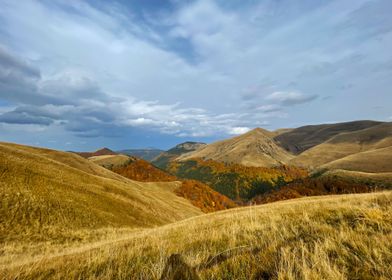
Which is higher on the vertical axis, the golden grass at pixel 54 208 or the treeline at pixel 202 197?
the golden grass at pixel 54 208

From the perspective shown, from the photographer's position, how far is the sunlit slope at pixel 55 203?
89.5ft

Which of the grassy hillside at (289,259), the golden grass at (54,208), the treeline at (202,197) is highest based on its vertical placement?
the grassy hillside at (289,259)

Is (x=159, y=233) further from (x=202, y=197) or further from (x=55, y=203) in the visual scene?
(x=202, y=197)

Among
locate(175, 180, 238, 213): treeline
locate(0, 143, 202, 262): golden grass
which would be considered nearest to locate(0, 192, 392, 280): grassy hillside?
locate(0, 143, 202, 262): golden grass

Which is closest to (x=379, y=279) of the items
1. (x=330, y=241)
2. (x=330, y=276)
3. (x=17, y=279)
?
(x=330, y=276)

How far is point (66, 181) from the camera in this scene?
4334 centimetres

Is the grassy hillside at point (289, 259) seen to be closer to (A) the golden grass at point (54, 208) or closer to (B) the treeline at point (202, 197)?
(A) the golden grass at point (54, 208)

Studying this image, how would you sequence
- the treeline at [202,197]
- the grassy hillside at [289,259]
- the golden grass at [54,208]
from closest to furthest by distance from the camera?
the grassy hillside at [289,259], the golden grass at [54,208], the treeline at [202,197]

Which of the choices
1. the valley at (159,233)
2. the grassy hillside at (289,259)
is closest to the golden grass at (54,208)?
the valley at (159,233)

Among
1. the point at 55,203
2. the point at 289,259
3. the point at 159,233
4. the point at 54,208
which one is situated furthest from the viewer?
the point at 55,203

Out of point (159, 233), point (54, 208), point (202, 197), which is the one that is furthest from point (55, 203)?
point (202, 197)

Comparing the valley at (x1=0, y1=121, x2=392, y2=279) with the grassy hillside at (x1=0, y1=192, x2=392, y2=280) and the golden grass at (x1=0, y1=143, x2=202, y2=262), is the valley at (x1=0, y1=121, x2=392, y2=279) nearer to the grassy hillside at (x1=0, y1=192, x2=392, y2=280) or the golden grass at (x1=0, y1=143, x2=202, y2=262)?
the grassy hillside at (x1=0, y1=192, x2=392, y2=280)

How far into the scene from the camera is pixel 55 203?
110ft

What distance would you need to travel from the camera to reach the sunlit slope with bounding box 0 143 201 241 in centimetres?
2727
